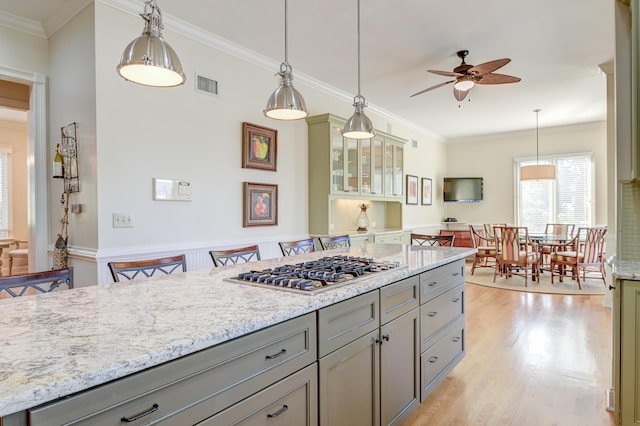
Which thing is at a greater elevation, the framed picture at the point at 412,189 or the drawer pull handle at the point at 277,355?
the framed picture at the point at 412,189

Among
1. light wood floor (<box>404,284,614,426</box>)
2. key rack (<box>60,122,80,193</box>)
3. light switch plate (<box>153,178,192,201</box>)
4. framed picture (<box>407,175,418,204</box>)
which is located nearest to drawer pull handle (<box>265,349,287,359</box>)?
light wood floor (<box>404,284,614,426</box>)

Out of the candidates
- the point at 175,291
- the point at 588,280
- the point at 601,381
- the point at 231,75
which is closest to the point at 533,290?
the point at 588,280

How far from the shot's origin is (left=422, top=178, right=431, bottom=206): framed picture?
796 centimetres

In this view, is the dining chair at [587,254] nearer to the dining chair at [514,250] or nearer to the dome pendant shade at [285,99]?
the dining chair at [514,250]

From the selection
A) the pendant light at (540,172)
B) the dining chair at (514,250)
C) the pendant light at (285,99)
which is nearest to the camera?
the pendant light at (285,99)

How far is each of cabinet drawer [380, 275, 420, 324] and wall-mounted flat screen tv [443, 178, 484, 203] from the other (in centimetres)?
695

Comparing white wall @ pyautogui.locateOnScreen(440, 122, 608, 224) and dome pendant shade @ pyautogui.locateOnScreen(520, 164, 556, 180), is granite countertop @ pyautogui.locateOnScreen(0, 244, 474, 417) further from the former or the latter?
white wall @ pyautogui.locateOnScreen(440, 122, 608, 224)

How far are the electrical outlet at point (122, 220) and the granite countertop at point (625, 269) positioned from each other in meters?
3.38

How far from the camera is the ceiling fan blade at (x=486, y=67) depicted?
11.8ft

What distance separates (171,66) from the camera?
166 centimetres

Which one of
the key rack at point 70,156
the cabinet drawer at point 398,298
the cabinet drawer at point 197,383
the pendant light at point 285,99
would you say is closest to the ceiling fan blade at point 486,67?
the pendant light at point 285,99

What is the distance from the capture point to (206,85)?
3619mm

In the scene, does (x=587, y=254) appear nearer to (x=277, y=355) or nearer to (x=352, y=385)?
(x=352, y=385)

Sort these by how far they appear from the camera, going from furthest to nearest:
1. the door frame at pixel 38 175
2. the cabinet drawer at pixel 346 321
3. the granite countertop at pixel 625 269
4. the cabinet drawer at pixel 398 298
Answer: the door frame at pixel 38 175 < the granite countertop at pixel 625 269 < the cabinet drawer at pixel 398 298 < the cabinet drawer at pixel 346 321
